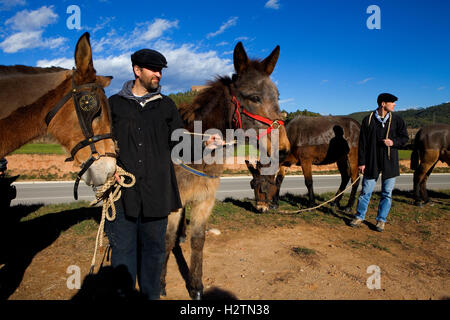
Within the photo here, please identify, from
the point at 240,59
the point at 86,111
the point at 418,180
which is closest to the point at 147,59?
the point at 86,111

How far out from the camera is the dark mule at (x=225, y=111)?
312cm

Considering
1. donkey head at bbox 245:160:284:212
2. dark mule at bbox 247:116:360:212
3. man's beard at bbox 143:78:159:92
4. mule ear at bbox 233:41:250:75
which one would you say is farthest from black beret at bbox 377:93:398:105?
man's beard at bbox 143:78:159:92

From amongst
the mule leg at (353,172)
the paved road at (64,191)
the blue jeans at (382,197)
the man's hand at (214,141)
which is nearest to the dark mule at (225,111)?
the man's hand at (214,141)

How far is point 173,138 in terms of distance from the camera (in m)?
2.56

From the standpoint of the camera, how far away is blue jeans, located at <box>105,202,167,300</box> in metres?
2.36

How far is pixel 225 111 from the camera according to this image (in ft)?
10.6

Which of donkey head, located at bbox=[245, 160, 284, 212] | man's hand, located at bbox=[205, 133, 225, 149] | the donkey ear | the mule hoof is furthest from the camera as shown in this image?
donkey head, located at bbox=[245, 160, 284, 212]

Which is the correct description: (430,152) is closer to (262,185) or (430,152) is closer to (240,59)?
(262,185)

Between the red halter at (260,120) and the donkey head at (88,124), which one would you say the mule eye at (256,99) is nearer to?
the red halter at (260,120)

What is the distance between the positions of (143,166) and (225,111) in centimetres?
137

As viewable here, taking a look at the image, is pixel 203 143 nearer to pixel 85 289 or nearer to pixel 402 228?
pixel 85 289

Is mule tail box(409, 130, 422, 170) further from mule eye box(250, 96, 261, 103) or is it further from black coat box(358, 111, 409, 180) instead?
mule eye box(250, 96, 261, 103)

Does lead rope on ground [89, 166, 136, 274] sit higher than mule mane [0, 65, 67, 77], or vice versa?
mule mane [0, 65, 67, 77]
